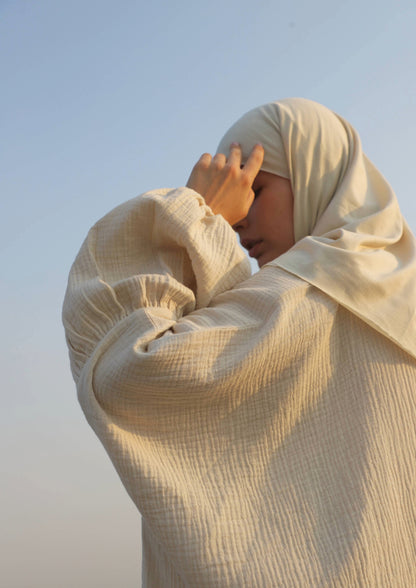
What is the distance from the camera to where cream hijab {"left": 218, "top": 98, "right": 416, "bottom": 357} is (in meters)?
1.77

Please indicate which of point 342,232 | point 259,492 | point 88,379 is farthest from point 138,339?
point 342,232

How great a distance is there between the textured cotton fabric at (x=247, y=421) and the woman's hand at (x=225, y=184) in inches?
12.6

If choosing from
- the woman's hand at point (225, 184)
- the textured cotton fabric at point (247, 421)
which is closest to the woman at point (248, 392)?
→ the textured cotton fabric at point (247, 421)

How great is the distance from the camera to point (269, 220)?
2244 mm

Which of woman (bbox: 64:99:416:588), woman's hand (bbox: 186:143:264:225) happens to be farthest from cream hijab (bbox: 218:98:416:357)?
woman's hand (bbox: 186:143:264:225)

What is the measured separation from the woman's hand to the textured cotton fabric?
32 cm

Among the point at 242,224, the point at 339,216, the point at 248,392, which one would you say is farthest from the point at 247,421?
the point at 242,224

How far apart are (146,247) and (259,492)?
0.71 meters

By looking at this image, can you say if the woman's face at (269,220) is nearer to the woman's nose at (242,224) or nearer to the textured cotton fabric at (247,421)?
the woman's nose at (242,224)

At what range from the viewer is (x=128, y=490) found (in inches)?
60.7

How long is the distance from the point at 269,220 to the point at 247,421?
80 centimetres

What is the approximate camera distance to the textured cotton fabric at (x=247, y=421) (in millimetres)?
1506

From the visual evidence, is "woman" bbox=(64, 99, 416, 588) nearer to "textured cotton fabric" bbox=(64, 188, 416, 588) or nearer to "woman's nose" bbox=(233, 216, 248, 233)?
"textured cotton fabric" bbox=(64, 188, 416, 588)

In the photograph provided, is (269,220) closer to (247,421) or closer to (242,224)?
(242,224)
